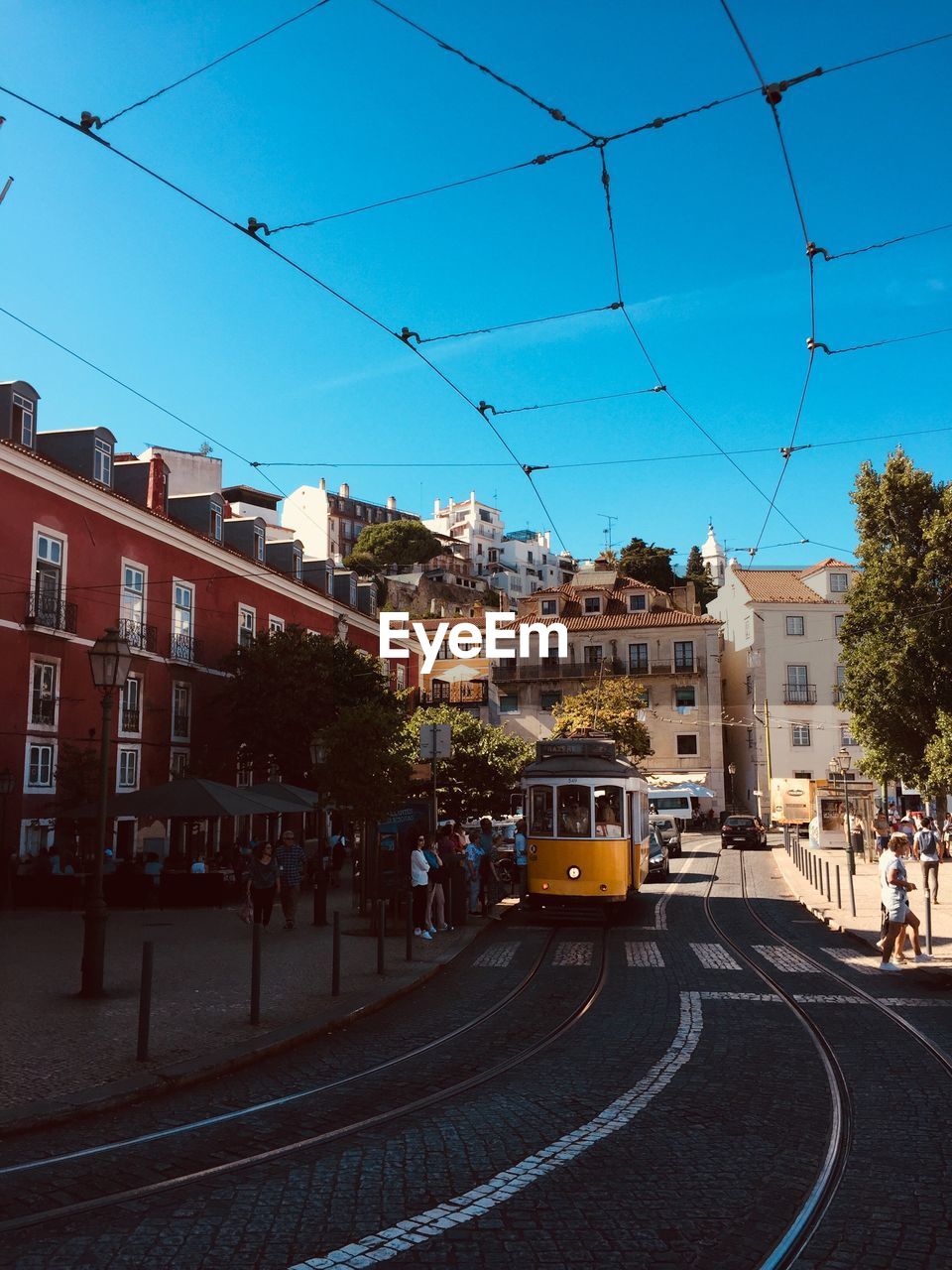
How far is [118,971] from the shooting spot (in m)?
13.0

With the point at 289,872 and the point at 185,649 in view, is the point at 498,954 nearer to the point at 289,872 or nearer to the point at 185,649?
the point at 289,872

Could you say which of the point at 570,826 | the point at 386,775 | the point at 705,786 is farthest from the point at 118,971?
the point at 705,786

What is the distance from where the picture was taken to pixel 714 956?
15.1m

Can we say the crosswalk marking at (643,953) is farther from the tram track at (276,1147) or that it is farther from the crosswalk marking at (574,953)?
the tram track at (276,1147)

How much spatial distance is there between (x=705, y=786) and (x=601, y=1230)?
55.7 meters

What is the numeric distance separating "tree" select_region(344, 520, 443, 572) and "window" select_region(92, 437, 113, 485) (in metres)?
72.7

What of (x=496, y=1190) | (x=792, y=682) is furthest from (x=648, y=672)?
(x=496, y=1190)

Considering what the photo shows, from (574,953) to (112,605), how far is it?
18.3 m

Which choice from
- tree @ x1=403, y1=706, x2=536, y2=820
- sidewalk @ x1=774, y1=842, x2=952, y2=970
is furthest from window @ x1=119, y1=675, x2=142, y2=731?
sidewalk @ x1=774, y1=842, x2=952, y2=970

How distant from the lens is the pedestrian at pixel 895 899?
1355 centimetres

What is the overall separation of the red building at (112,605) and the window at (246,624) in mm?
75

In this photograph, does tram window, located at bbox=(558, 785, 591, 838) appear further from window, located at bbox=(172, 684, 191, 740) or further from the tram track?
window, located at bbox=(172, 684, 191, 740)

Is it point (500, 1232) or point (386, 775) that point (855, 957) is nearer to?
point (386, 775)

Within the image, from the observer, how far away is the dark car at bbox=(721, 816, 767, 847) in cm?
4284
